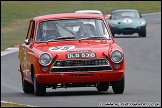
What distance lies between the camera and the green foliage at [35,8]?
143 ft

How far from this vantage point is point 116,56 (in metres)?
12.8

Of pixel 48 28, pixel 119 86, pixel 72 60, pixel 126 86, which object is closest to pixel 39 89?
pixel 72 60

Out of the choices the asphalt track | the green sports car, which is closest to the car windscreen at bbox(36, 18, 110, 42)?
the asphalt track

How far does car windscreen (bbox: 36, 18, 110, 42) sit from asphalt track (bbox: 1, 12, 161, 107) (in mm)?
1070

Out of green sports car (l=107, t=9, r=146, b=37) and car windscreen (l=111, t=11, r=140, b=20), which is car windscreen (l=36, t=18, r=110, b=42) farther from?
car windscreen (l=111, t=11, r=140, b=20)

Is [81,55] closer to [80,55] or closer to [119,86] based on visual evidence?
[80,55]

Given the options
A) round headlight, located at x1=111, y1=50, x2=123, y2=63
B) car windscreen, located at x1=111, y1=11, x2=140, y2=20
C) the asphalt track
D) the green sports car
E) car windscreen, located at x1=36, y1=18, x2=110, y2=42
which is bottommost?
the asphalt track

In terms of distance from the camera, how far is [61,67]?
12.7m

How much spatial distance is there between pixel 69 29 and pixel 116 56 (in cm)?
150

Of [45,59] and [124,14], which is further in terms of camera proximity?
[124,14]

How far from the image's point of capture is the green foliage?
143 ft

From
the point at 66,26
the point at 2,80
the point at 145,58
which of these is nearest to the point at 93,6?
the point at 145,58

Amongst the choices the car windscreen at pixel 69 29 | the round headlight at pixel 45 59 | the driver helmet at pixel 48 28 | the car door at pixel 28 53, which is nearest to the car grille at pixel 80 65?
the round headlight at pixel 45 59

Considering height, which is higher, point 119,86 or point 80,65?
point 80,65
